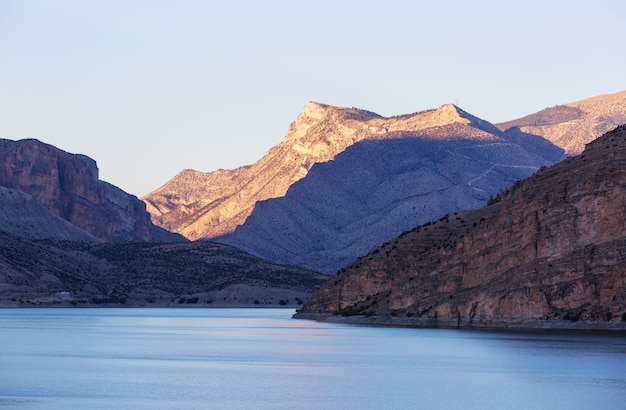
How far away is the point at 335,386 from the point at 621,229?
152 ft

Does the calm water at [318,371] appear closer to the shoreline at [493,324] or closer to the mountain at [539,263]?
the shoreline at [493,324]

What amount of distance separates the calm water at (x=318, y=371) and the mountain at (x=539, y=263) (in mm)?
4140

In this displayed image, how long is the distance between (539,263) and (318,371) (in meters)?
39.2

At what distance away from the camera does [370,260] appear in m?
151

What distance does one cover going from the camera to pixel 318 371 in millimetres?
77312

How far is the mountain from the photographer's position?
10519 cm

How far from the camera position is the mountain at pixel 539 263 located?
10519 centimetres

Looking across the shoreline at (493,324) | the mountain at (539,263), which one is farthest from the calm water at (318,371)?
the mountain at (539,263)

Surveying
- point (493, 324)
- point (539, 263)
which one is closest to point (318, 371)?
point (539, 263)

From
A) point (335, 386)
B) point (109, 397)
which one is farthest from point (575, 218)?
point (109, 397)

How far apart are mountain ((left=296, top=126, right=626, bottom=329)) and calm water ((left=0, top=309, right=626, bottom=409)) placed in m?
4.14

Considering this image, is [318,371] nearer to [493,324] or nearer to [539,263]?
[539,263]

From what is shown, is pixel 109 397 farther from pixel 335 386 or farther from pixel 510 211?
pixel 510 211

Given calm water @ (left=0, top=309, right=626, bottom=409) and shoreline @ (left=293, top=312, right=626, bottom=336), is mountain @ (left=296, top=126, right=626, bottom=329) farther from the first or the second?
calm water @ (left=0, top=309, right=626, bottom=409)
